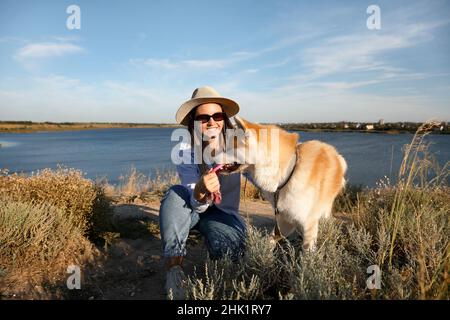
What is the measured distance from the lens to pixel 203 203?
Answer: 9.70ft

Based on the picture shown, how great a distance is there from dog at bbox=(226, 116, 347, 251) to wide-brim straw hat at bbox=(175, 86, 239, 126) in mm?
544

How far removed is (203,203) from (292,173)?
0.94 metres

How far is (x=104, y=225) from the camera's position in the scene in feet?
13.3

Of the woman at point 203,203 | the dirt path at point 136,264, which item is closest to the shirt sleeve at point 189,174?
the woman at point 203,203

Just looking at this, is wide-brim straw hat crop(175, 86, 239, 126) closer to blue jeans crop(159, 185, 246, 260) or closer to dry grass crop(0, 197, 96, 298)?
blue jeans crop(159, 185, 246, 260)

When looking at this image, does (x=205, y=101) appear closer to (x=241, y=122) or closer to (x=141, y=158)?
(x=241, y=122)

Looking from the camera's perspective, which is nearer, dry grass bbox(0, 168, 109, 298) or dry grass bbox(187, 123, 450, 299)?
dry grass bbox(187, 123, 450, 299)

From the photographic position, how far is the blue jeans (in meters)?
2.85

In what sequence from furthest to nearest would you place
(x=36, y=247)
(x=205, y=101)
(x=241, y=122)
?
(x=205, y=101) < (x=36, y=247) < (x=241, y=122)

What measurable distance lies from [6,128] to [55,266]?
92008mm

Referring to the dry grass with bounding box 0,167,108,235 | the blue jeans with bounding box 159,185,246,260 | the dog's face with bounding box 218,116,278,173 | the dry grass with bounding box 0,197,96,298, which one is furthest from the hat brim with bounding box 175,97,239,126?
the dry grass with bounding box 0,197,96,298

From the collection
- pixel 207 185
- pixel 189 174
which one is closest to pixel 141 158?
pixel 189 174
